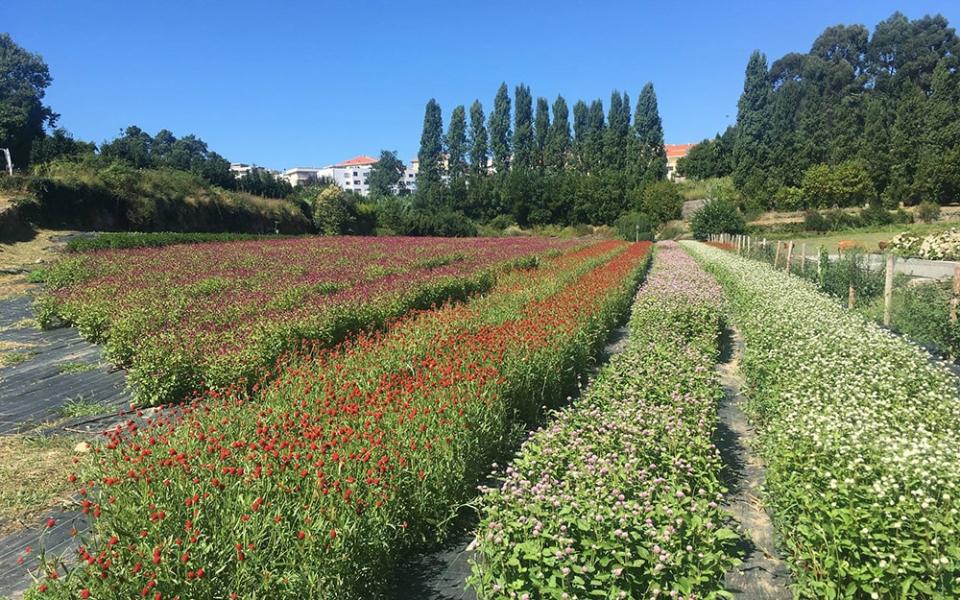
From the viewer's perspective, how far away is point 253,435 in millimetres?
3312

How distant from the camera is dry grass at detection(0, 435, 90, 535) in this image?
11.5ft

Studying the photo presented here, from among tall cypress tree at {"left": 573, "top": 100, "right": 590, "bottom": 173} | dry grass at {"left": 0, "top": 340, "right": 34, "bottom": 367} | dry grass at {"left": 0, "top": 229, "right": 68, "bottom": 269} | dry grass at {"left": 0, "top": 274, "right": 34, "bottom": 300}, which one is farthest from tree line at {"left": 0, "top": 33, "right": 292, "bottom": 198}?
tall cypress tree at {"left": 573, "top": 100, "right": 590, "bottom": 173}

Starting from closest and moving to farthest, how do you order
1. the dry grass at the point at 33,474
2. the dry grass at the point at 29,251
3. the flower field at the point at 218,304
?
the dry grass at the point at 33,474 < the flower field at the point at 218,304 < the dry grass at the point at 29,251

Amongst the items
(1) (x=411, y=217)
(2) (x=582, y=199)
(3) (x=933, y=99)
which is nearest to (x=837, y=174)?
(3) (x=933, y=99)

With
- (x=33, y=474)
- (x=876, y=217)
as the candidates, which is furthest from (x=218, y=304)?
(x=876, y=217)

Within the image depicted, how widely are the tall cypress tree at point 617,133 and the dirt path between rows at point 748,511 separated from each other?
220 feet

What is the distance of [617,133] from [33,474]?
7345 centimetres

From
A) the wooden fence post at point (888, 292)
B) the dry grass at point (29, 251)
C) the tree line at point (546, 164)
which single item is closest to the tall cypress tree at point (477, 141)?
the tree line at point (546, 164)

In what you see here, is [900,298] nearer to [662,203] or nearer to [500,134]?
[662,203]

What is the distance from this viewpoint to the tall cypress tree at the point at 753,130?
5846cm

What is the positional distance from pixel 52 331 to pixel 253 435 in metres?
7.62

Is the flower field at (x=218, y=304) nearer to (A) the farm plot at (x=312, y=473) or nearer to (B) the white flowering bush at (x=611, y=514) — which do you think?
(A) the farm plot at (x=312, y=473)

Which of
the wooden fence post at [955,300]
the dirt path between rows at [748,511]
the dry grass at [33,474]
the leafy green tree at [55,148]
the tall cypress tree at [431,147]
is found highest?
the tall cypress tree at [431,147]

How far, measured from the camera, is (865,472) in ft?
8.79
